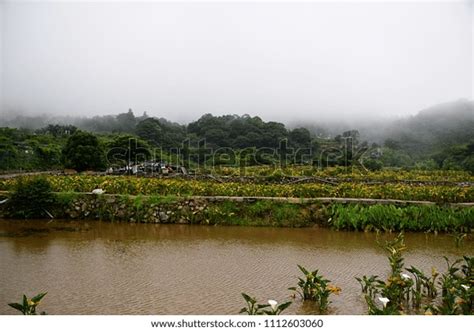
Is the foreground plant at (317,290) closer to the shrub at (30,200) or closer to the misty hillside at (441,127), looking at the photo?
the shrub at (30,200)

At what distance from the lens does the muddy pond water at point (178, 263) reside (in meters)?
3.80

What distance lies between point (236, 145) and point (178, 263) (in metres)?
16.6

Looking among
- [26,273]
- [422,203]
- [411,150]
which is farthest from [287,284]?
[411,150]

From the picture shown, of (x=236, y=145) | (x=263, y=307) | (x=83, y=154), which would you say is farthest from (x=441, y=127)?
(x=263, y=307)

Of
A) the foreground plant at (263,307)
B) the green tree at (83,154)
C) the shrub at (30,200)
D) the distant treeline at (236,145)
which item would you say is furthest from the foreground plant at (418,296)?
the green tree at (83,154)

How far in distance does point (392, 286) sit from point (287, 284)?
1.07m

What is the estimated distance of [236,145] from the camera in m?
21.5

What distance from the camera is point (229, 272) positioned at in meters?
4.68

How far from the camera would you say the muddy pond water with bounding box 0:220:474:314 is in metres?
3.80

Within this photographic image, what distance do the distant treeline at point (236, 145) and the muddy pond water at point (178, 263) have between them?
23.7 ft

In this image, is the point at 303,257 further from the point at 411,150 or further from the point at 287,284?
the point at 411,150

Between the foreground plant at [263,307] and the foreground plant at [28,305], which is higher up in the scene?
the foreground plant at [28,305]

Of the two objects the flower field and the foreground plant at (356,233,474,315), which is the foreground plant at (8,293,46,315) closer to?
the foreground plant at (356,233,474,315)

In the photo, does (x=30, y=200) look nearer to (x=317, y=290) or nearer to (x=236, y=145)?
(x=317, y=290)
